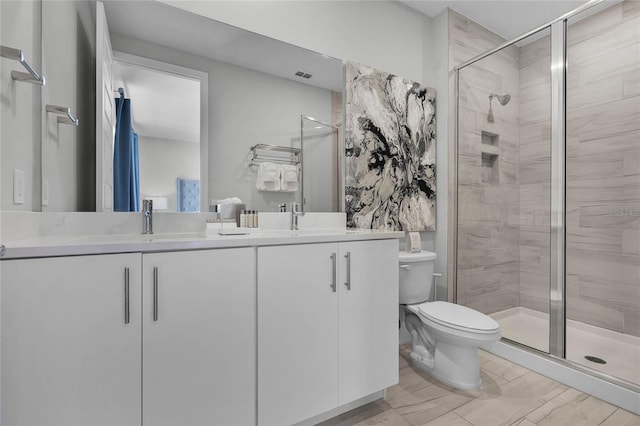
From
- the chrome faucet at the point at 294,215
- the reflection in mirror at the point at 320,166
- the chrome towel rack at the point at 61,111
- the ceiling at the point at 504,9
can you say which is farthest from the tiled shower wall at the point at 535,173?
the chrome towel rack at the point at 61,111

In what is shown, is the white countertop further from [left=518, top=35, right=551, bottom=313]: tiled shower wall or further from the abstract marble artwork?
[left=518, top=35, right=551, bottom=313]: tiled shower wall

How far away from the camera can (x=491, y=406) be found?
157 cm

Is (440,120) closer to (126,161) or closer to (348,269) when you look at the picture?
(348,269)

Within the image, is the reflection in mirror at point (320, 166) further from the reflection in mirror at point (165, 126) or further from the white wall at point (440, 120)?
the white wall at point (440, 120)

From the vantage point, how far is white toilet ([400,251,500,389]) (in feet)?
5.42

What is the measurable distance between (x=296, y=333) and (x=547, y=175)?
1.98 m

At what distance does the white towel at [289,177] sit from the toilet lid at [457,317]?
1138 mm

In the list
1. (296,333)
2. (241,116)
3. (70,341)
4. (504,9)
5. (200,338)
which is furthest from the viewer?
(504,9)

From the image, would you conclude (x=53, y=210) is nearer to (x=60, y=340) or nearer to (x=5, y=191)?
(x=5, y=191)

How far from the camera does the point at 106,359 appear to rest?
93cm

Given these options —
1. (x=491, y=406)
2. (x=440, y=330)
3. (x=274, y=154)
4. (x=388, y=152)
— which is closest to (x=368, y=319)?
(x=440, y=330)

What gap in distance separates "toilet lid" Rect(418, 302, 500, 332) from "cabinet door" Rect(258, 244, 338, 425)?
748mm

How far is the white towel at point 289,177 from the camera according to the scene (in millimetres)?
1822

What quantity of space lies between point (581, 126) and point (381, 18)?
5.57ft
